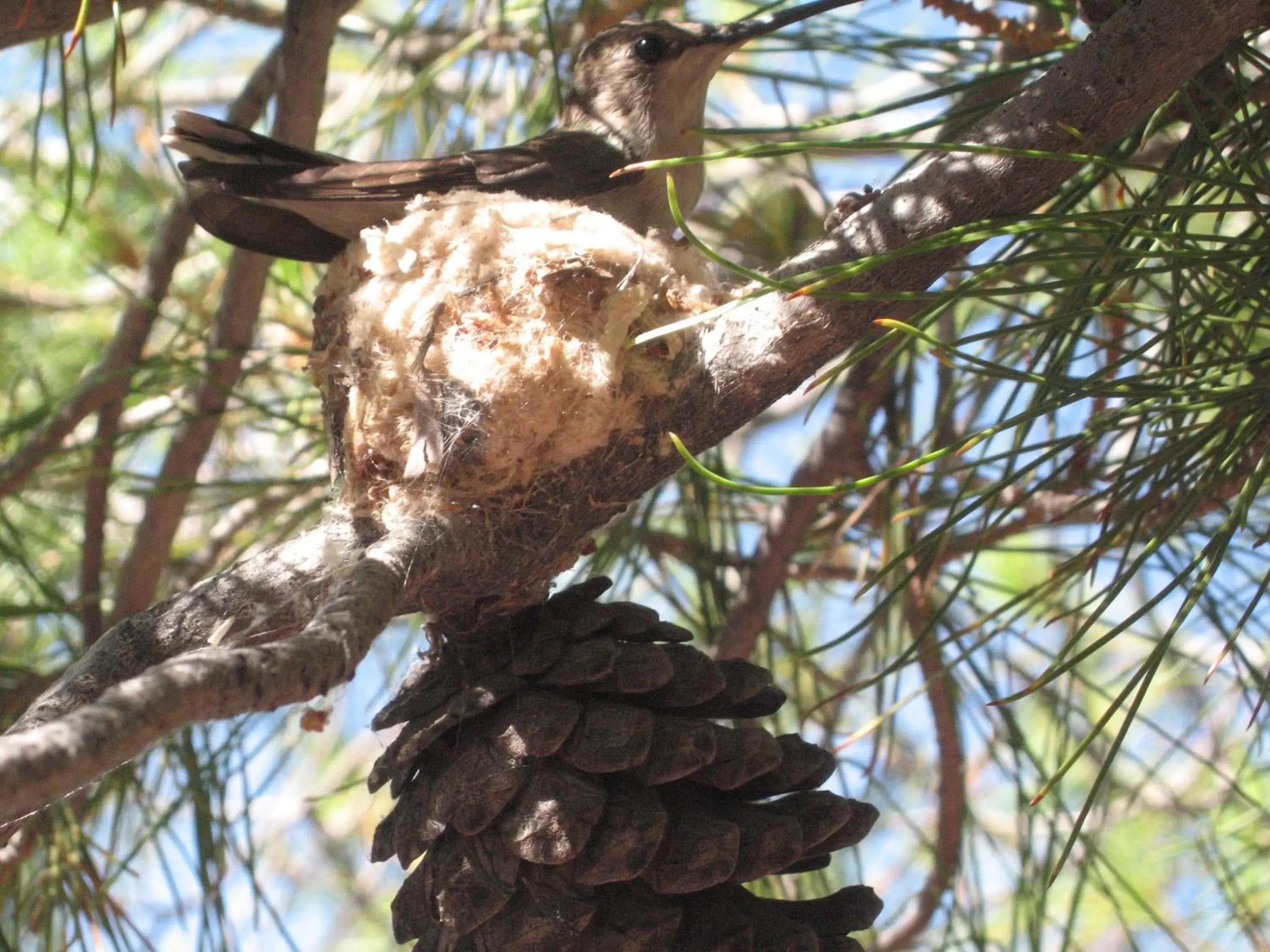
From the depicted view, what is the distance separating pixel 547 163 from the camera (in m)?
2.10

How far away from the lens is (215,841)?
6.72 ft

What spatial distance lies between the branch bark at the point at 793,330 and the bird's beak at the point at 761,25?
319 millimetres

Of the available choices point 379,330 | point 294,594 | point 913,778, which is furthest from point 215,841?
point 913,778

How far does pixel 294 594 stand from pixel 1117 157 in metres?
0.98

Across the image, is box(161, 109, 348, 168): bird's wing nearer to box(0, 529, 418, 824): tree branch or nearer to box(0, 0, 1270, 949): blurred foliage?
box(0, 0, 1270, 949): blurred foliage

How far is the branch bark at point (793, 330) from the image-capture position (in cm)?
115

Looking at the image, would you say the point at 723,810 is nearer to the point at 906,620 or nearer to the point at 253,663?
the point at 253,663

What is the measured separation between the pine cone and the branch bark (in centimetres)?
10

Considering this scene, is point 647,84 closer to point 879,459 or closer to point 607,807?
point 879,459

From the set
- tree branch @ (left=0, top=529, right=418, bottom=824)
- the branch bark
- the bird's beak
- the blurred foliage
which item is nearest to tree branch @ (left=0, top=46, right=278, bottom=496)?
the blurred foliage

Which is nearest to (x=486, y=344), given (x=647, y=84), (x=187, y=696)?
(x=187, y=696)

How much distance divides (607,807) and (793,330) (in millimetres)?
492

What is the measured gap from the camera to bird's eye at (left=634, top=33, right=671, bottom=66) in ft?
7.79

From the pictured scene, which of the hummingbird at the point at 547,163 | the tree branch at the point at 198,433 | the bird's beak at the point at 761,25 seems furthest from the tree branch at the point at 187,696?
the tree branch at the point at 198,433
